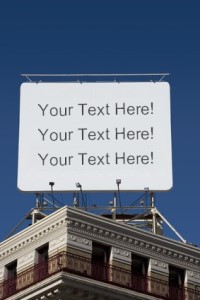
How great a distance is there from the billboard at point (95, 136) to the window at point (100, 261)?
738cm

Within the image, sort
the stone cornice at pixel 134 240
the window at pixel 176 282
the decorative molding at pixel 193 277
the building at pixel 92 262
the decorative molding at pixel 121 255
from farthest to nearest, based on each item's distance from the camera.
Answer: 1. the decorative molding at pixel 193 277
2. the window at pixel 176 282
3. the decorative molding at pixel 121 255
4. the stone cornice at pixel 134 240
5. the building at pixel 92 262

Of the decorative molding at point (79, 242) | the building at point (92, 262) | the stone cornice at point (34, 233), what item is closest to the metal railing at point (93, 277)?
the building at point (92, 262)

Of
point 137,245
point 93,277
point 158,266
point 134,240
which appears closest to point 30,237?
point 93,277

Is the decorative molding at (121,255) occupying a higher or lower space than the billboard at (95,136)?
lower

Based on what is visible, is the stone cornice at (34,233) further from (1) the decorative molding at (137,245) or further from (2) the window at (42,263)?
(1) the decorative molding at (137,245)

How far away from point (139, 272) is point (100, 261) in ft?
8.70

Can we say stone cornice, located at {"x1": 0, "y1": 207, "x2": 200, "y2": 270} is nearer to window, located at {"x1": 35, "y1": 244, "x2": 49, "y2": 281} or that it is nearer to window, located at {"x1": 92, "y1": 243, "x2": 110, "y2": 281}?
window, located at {"x1": 92, "y1": 243, "x2": 110, "y2": 281}

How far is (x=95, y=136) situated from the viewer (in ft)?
197

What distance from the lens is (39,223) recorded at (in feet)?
170

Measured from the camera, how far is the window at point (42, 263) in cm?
5009

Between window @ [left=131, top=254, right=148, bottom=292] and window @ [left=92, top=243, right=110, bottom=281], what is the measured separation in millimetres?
1732

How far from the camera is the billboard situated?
58.8 metres

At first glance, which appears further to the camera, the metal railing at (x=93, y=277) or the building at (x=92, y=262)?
the metal railing at (x=93, y=277)

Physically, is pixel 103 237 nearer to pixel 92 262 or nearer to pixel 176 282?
pixel 92 262
